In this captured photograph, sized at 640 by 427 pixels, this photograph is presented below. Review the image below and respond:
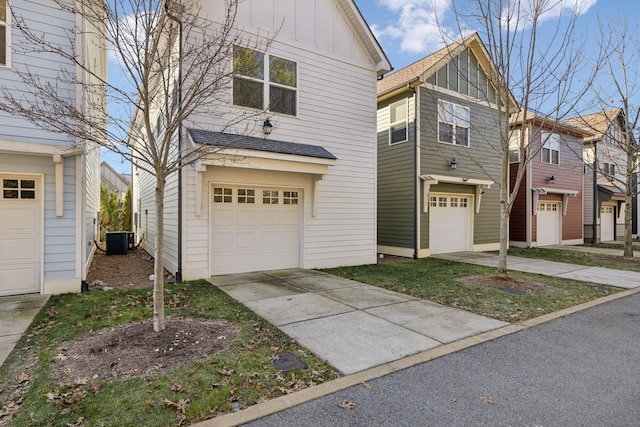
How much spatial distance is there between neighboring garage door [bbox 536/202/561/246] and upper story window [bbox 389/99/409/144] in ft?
28.4

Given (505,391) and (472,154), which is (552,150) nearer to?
(472,154)

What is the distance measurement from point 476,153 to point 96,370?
13353 millimetres

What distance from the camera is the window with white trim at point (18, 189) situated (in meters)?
6.00

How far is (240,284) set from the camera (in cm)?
718

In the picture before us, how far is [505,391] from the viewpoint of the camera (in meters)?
3.07

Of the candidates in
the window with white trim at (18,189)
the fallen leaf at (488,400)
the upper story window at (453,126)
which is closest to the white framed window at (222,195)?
the window with white trim at (18,189)

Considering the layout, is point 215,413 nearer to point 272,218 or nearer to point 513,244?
point 272,218

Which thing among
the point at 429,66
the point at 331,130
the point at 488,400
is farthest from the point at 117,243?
→ the point at 488,400

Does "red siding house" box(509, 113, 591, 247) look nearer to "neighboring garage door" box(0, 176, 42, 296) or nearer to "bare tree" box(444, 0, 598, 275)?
"bare tree" box(444, 0, 598, 275)

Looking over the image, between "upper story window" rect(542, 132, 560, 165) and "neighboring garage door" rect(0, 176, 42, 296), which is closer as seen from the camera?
"neighboring garage door" rect(0, 176, 42, 296)

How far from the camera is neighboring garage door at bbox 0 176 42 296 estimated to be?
19.6 ft

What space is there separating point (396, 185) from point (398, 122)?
7.27 ft

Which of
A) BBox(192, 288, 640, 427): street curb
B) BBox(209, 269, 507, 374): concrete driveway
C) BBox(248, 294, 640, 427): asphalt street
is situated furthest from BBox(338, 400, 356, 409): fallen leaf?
BBox(209, 269, 507, 374): concrete driveway

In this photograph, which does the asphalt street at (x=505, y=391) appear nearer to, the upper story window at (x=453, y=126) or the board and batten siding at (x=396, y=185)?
the board and batten siding at (x=396, y=185)
